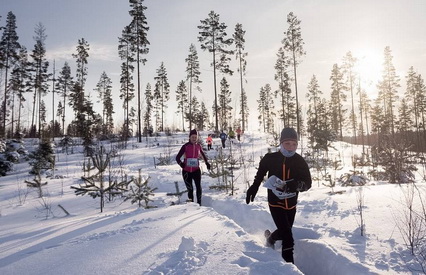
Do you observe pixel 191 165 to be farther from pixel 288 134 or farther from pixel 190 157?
pixel 288 134

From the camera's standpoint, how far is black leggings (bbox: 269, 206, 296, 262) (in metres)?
3.31

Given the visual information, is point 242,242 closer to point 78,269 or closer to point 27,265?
point 78,269

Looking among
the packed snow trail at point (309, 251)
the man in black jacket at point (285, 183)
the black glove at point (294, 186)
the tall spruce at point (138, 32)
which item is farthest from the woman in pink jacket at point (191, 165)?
the tall spruce at point (138, 32)

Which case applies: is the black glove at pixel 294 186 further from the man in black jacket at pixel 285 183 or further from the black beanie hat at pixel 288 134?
the black beanie hat at pixel 288 134

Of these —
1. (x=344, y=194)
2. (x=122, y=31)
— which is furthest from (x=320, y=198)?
(x=122, y=31)

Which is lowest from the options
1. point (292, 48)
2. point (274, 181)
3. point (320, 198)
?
point (320, 198)

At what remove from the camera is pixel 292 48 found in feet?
97.6

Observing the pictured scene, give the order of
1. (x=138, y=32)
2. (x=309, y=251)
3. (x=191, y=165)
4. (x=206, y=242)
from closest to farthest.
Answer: (x=206, y=242) < (x=309, y=251) < (x=191, y=165) < (x=138, y=32)

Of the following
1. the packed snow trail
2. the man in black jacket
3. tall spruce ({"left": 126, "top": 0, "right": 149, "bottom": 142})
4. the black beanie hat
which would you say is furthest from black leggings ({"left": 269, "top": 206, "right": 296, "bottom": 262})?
tall spruce ({"left": 126, "top": 0, "right": 149, "bottom": 142})

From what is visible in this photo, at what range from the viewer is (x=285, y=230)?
134 inches

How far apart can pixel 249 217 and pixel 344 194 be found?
253cm

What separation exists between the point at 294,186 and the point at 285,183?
0.42ft

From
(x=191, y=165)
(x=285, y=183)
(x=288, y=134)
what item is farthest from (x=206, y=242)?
(x=191, y=165)

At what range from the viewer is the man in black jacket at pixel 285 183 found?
3467 millimetres
